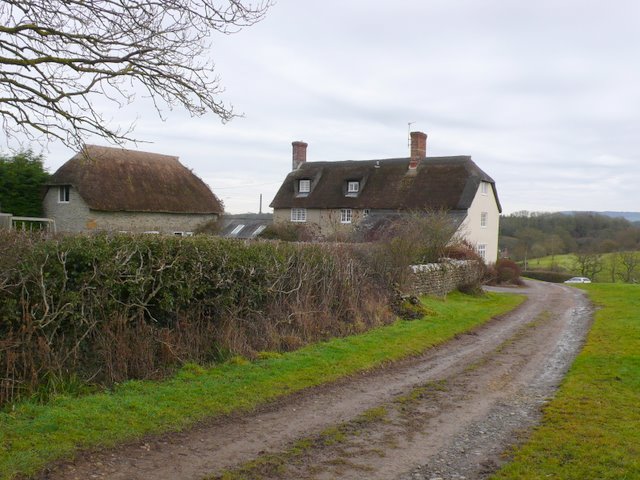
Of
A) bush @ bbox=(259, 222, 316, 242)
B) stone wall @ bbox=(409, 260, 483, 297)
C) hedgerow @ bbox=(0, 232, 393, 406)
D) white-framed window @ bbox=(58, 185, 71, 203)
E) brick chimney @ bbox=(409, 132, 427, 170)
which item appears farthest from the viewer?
brick chimney @ bbox=(409, 132, 427, 170)

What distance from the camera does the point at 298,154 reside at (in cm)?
4884

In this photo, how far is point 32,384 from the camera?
281 inches

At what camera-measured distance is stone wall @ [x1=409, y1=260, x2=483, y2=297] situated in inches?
761

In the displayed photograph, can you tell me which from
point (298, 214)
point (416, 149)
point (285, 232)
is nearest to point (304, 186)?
point (298, 214)

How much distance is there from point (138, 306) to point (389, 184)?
34.5 m

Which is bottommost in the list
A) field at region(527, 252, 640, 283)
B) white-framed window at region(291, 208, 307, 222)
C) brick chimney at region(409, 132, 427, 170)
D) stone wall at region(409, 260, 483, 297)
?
field at region(527, 252, 640, 283)

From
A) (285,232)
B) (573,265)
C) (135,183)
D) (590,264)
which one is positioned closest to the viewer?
(135,183)

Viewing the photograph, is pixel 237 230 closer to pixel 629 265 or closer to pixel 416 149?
pixel 416 149

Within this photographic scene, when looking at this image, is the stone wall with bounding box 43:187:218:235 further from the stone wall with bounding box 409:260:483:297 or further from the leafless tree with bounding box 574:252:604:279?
the leafless tree with bounding box 574:252:604:279

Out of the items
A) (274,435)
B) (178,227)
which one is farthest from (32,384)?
(178,227)

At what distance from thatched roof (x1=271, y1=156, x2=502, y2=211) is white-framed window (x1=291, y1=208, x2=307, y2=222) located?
407mm

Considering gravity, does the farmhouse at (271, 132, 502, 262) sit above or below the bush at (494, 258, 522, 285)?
above

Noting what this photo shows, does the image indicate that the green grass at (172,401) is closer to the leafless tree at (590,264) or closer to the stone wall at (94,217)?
the stone wall at (94,217)

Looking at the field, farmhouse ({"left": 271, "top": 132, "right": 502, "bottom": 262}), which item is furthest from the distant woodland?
farmhouse ({"left": 271, "top": 132, "right": 502, "bottom": 262})
